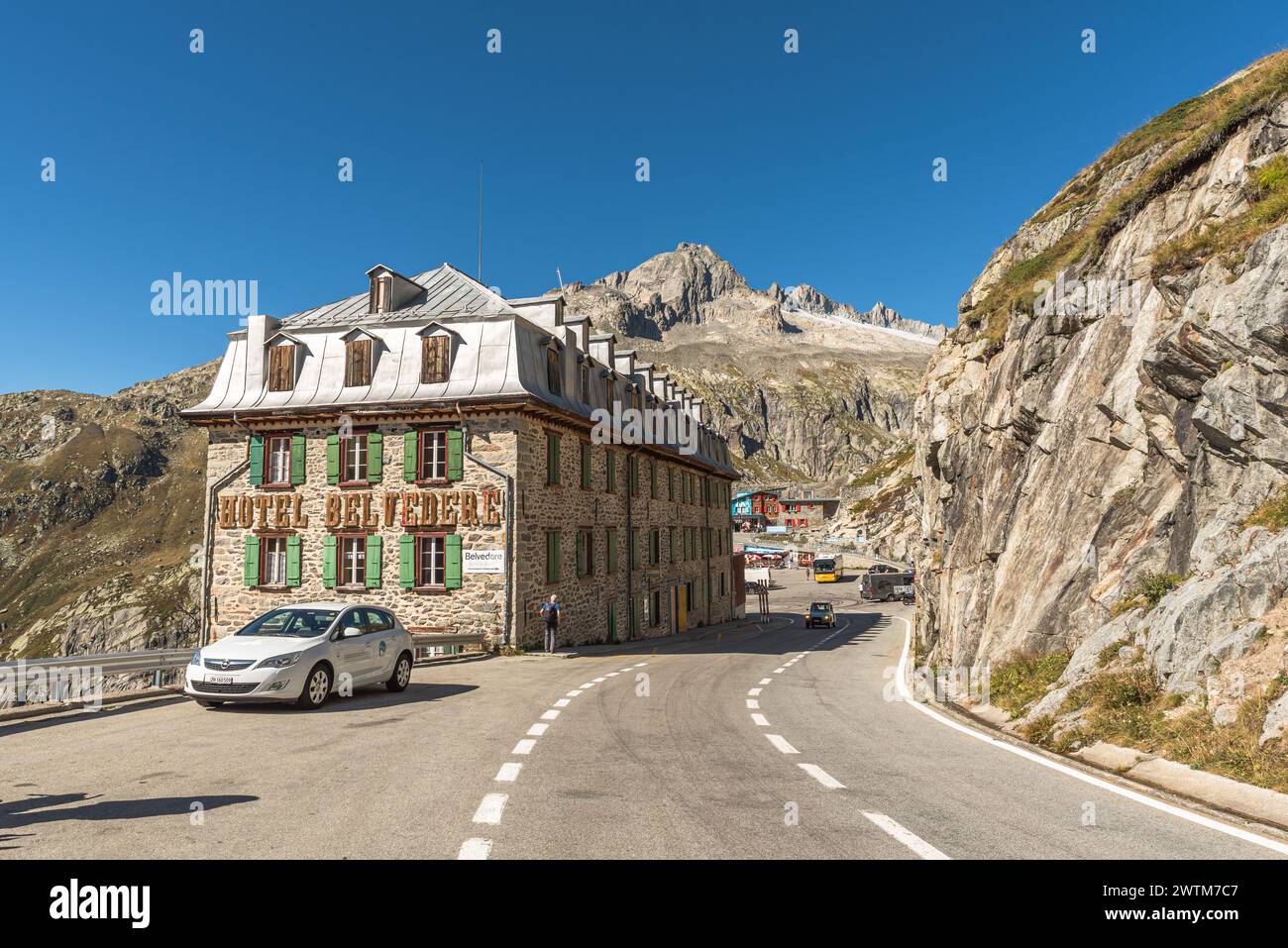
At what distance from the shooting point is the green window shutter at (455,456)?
81.8 ft

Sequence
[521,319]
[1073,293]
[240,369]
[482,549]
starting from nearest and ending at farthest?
[1073,293], [482,549], [521,319], [240,369]

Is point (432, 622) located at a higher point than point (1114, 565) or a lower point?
lower

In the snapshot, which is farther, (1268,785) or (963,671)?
(963,671)

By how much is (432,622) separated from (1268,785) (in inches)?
840

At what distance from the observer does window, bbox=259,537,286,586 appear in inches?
1047

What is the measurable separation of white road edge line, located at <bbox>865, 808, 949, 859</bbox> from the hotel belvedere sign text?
19257 mm

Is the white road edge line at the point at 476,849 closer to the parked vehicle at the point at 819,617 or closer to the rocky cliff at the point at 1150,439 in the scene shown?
the rocky cliff at the point at 1150,439

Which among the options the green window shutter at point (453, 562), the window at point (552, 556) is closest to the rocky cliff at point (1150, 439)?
the window at point (552, 556)

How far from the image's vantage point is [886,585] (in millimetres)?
72312

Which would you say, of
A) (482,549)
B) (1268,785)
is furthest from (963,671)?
(482,549)

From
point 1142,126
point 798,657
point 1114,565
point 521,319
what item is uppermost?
point 1142,126

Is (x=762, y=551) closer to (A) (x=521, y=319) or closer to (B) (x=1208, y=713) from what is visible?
(A) (x=521, y=319)
